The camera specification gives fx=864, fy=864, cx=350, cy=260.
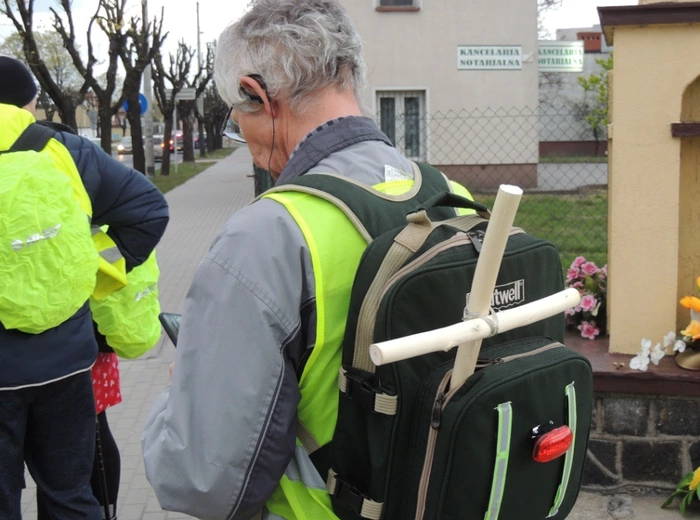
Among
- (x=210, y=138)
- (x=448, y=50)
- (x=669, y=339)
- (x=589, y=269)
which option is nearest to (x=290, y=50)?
(x=669, y=339)

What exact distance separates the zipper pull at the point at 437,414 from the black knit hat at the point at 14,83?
197cm

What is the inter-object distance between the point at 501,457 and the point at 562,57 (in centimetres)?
538

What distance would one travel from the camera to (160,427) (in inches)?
62.0

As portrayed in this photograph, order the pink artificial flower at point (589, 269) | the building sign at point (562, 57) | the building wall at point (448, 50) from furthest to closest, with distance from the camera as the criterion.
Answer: the building wall at point (448, 50) → the building sign at point (562, 57) → the pink artificial flower at point (589, 269)

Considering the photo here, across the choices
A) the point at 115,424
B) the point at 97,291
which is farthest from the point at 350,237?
the point at 115,424

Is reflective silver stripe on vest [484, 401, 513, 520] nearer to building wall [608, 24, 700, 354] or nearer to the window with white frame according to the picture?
building wall [608, 24, 700, 354]

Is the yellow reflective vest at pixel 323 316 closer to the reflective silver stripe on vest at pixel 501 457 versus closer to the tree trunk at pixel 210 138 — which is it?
the reflective silver stripe on vest at pixel 501 457

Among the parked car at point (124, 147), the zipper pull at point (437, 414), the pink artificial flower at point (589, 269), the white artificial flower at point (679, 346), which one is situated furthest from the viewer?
the parked car at point (124, 147)

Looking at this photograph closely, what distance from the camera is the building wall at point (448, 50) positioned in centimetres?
1808

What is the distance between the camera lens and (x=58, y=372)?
2.63 meters

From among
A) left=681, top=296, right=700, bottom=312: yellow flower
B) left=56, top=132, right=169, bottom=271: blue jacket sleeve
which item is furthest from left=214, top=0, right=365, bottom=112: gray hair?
left=681, top=296, right=700, bottom=312: yellow flower

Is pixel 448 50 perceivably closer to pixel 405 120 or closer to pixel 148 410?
pixel 405 120

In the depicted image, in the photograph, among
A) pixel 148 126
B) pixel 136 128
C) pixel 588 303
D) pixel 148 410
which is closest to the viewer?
pixel 588 303

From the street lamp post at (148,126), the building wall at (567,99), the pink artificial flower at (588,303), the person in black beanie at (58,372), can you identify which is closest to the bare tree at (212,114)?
the street lamp post at (148,126)
